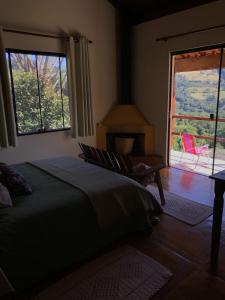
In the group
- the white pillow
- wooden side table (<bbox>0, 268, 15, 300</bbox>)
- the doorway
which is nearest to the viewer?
wooden side table (<bbox>0, 268, 15, 300</bbox>)

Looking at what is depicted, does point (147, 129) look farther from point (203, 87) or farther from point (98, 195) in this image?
point (98, 195)

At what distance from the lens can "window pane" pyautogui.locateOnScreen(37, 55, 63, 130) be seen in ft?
13.6

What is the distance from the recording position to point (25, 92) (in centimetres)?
399

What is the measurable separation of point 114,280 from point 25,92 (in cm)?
318

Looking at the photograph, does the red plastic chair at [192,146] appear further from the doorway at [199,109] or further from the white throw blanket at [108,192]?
the white throw blanket at [108,192]

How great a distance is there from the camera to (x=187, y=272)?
2.01 m

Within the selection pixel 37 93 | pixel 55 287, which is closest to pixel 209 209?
pixel 55 287

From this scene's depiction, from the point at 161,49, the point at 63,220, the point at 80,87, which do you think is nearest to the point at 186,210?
the point at 63,220

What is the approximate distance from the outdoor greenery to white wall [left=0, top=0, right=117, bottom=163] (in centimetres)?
142

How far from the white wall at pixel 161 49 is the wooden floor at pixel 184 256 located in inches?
81.5

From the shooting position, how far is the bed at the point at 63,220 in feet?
5.70

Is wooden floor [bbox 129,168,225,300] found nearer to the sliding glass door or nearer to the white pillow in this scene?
the white pillow

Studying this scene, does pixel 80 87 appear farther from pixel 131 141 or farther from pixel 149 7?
pixel 149 7

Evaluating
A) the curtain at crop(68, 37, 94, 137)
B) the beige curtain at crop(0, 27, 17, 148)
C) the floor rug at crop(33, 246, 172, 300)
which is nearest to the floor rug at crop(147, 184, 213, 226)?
the floor rug at crop(33, 246, 172, 300)
